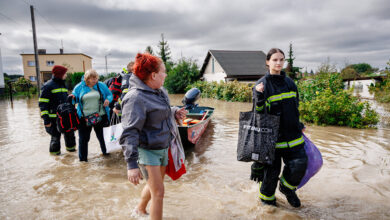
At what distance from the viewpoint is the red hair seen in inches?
85.2

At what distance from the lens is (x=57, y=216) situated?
303 centimetres

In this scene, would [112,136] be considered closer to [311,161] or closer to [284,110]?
[284,110]

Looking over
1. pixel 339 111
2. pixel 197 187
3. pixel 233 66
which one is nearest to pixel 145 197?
pixel 197 187

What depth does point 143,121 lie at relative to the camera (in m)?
2.06

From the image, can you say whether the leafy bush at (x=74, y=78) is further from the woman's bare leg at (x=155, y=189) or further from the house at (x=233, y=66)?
the woman's bare leg at (x=155, y=189)

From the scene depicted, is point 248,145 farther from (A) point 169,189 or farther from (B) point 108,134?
(B) point 108,134

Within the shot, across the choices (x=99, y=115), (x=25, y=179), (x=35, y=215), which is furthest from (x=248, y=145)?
(x=25, y=179)

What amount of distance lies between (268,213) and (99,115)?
3613 millimetres

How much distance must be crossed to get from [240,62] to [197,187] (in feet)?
91.1

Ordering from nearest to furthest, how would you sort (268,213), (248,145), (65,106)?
1. (248,145)
2. (268,213)
3. (65,106)

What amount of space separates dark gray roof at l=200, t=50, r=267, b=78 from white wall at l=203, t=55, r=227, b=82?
0.58 meters

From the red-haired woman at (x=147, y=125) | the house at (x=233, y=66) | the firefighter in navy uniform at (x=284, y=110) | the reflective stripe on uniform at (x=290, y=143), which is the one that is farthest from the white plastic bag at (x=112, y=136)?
the house at (x=233, y=66)

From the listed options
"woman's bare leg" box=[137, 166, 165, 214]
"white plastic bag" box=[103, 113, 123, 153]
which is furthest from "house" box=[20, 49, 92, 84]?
"woman's bare leg" box=[137, 166, 165, 214]

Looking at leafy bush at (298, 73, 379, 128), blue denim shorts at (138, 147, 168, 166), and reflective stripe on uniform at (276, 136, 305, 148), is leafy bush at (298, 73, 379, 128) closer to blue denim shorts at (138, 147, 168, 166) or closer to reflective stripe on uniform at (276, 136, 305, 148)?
reflective stripe on uniform at (276, 136, 305, 148)
